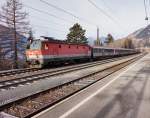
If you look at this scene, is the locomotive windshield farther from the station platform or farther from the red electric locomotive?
the station platform

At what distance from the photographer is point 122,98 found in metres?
11.9

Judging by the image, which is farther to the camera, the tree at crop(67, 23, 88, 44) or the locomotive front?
the tree at crop(67, 23, 88, 44)

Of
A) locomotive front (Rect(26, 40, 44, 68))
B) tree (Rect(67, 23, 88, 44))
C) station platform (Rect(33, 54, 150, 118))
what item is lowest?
station platform (Rect(33, 54, 150, 118))

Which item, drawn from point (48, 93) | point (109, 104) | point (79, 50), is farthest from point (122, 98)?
point (79, 50)

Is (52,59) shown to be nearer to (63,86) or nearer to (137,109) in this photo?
(63,86)

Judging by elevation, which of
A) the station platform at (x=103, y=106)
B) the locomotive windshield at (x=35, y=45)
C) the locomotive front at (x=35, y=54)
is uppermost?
the locomotive windshield at (x=35, y=45)

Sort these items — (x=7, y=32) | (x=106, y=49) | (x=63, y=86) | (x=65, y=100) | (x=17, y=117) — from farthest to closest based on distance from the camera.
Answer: (x=106, y=49) < (x=7, y=32) < (x=63, y=86) < (x=65, y=100) < (x=17, y=117)

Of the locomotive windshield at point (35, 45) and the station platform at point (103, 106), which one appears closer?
the station platform at point (103, 106)

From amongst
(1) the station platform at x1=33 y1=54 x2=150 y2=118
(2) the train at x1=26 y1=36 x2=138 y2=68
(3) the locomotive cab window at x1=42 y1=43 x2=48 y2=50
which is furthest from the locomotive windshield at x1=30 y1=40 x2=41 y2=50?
(1) the station platform at x1=33 y1=54 x2=150 y2=118

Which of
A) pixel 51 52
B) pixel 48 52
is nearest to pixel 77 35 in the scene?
pixel 51 52

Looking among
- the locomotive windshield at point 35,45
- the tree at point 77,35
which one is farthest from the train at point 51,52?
the tree at point 77,35

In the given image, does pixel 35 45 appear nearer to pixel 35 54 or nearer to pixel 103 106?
pixel 35 54

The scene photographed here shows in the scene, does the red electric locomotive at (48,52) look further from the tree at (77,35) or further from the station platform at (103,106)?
the tree at (77,35)

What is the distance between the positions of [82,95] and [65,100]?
4.52ft
